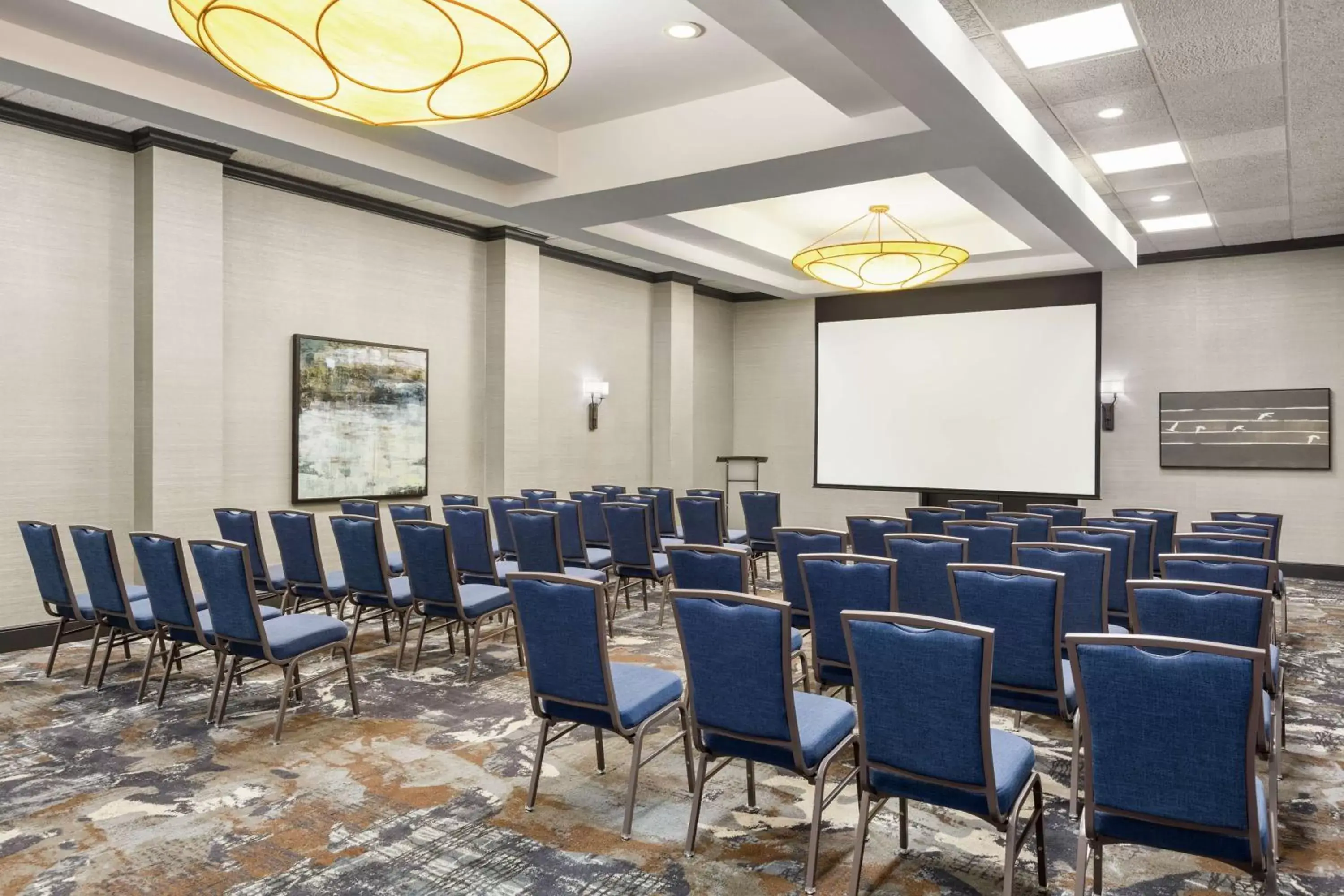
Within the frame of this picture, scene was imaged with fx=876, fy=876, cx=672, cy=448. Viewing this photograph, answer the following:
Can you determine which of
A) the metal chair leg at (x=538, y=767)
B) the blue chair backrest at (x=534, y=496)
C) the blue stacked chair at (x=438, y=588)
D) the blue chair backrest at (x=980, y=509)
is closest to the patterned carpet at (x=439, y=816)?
the metal chair leg at (x=538, y=767)

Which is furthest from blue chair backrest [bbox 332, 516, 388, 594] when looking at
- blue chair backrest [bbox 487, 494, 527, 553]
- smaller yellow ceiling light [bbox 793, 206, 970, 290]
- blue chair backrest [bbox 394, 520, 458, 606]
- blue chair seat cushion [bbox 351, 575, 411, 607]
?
smaller yellow ceiling light [bbox 793, 206, 970, 290]

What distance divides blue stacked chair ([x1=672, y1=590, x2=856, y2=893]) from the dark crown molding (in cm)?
595

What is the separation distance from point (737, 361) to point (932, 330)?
3.20m

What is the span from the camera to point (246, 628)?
13.8ft

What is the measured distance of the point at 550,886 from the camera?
9.37 ft

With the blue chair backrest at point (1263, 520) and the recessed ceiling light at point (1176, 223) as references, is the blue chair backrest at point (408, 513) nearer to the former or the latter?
the blue chair backrest at point (1263, 520)

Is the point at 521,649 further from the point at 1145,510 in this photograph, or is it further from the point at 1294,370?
the point at 1294,370

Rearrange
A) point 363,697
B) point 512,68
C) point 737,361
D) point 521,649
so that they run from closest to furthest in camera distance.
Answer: point 512,68 < point 363,697 < point 521,649 < point 737,361

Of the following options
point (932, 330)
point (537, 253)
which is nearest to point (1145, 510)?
point (932, 330)

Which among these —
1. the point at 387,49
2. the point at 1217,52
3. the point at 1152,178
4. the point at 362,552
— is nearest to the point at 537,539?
the point at 362,552

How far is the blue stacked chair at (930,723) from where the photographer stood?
2430mm

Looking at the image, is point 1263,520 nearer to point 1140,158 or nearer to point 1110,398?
point 1140,158

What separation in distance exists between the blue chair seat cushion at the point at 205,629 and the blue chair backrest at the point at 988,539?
396cm

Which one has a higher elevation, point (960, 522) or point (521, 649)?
point (960, 522)
